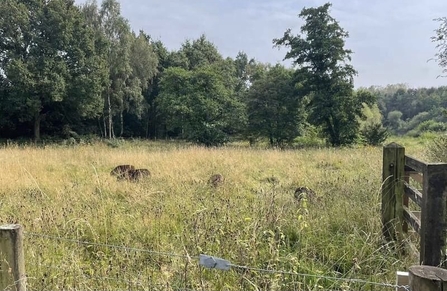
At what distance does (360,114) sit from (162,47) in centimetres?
2346

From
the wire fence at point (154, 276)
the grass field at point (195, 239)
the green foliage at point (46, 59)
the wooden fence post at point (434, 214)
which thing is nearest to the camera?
the wooden fence post at point (434, 214)

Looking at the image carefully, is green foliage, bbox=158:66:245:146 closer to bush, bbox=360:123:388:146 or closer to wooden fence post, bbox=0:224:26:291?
bush, bbox=360:123:388:146

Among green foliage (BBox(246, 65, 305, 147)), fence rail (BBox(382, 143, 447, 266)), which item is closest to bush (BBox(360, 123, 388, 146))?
green foliage (BBox(246, 65, 305, 147))

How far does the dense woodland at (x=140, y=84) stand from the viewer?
968 inches

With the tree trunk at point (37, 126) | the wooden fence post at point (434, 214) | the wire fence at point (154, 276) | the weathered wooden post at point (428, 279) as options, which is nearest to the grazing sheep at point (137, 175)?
the wire fence at point (154, 276)

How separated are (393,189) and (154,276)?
2292 millimetres

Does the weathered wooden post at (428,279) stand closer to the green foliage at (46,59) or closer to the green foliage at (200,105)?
the green foliage at (200,105)

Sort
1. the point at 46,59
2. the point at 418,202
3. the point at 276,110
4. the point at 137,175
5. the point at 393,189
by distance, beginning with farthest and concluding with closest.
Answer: the point at 276,110, the point at 46,59, the point at 137,175, the point at 393,189, the point at 418,202

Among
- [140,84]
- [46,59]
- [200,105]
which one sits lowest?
[200,105]

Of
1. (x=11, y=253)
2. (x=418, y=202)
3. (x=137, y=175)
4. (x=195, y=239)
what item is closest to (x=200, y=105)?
→ (x=137, y=175)

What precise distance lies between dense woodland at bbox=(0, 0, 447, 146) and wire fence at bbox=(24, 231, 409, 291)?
22.9 metres

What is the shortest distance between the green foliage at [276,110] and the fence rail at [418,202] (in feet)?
77.4

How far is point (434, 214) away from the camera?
2.21 meters

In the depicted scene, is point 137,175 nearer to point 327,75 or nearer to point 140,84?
point 327,75
